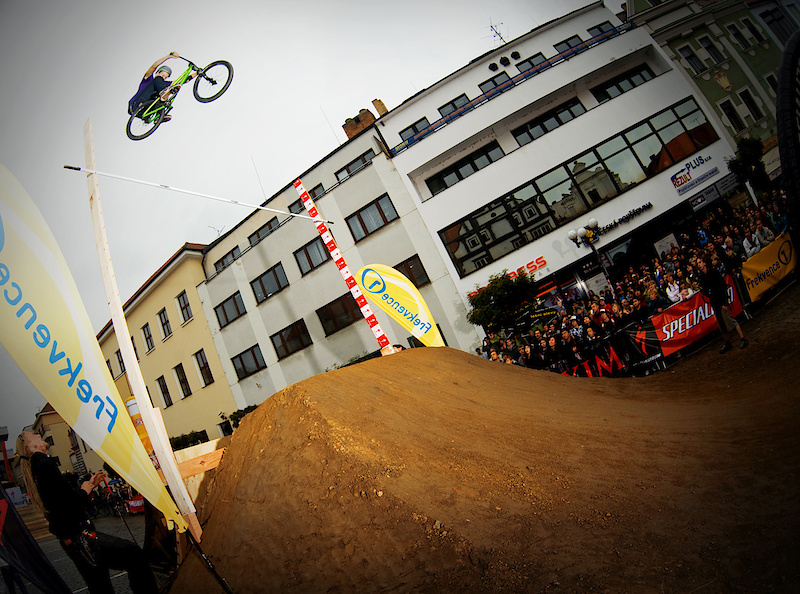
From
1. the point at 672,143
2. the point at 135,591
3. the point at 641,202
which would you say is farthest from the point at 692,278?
the point at 135,591

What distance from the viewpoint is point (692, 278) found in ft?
37.6

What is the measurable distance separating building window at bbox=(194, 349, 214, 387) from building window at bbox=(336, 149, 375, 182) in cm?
1556

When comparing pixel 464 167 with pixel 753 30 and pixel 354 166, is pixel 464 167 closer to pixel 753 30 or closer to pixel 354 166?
pixel 354 166

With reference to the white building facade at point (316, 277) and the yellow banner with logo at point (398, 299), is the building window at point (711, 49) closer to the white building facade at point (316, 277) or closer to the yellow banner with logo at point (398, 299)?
the white building facade at point (316, 277)

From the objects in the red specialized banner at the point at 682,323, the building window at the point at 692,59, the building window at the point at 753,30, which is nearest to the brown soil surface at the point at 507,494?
the red specialized banner at the point at 682,323

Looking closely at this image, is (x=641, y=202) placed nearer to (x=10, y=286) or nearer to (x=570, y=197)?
(x=570, y=197)

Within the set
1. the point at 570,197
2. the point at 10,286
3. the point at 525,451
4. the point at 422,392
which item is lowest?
the point at 525,451

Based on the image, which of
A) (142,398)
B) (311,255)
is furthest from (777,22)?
(142,398)

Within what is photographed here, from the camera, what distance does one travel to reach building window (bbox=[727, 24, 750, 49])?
813 inches

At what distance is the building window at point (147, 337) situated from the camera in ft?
92.5

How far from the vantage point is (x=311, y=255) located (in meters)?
21.5

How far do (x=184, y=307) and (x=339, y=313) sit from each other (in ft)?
43.9

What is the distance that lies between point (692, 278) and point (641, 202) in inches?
320

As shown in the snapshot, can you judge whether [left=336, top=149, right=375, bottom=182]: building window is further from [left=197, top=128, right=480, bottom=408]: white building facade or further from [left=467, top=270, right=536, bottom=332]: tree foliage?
[left=467, top=270, right=536, bottom=332]: tree foliage
